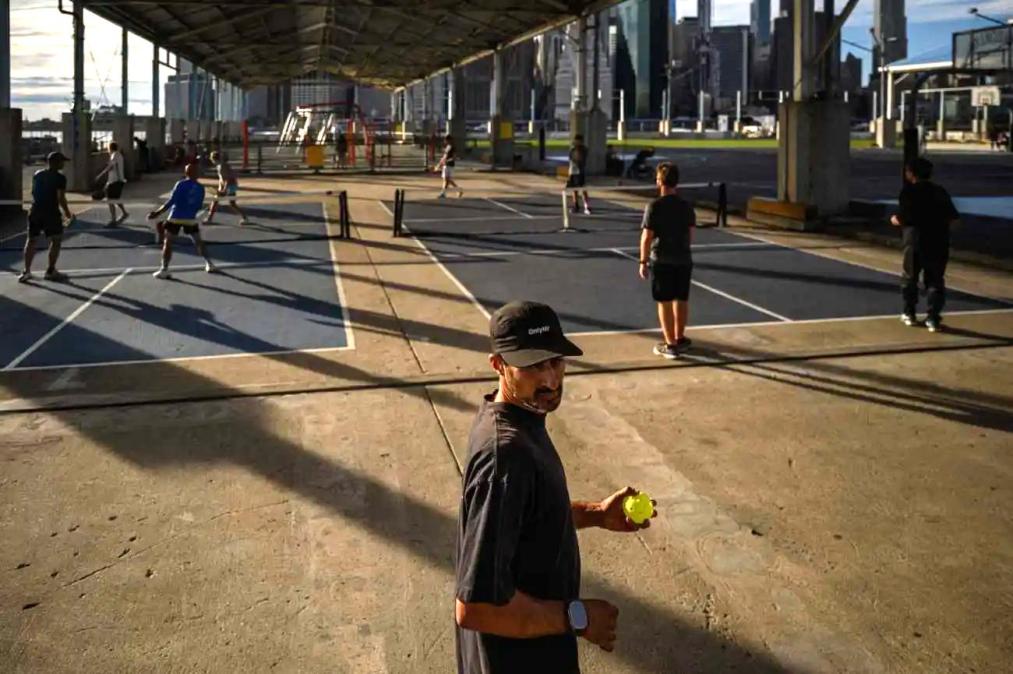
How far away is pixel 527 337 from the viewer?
2.71m

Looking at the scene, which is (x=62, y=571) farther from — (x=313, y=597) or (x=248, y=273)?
(x=248, y=273)

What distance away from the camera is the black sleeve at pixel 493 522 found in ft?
8.37

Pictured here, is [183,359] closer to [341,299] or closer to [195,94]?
[341,299]

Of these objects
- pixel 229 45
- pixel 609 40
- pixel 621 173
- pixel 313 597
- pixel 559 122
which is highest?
pixel 609 40

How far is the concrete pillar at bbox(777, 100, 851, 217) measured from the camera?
797 inches

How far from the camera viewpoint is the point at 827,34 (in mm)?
19859

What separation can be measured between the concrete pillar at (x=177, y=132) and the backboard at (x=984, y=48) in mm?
43575

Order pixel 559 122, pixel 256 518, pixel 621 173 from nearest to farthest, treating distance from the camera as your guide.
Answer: pixel 256 518 < pixel 621 173 < pixel 559 122

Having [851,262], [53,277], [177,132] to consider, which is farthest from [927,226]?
[177,132]

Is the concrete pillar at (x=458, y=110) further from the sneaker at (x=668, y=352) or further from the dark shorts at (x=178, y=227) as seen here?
the sneaker at (x=668, y=352)

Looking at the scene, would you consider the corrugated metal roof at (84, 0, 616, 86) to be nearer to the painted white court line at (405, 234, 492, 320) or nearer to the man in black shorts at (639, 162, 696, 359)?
the painted white court line at (405, 234, 492, 320)

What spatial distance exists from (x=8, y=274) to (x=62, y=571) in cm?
1158

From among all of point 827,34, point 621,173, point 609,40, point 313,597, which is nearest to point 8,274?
point 313,597

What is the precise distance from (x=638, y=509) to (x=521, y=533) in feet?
1.27
